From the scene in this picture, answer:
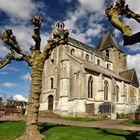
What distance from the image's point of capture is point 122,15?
9359mm

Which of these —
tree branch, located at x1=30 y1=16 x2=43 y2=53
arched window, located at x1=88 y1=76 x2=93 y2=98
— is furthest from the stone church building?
tree branch, located at x1=30 y1=16 x2=43 y2=53

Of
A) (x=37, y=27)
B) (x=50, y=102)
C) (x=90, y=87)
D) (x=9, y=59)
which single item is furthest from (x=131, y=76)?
(x=37, y=27)

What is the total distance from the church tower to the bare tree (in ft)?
190

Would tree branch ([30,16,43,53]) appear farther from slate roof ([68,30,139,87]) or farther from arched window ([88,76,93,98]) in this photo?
arched window ([88,76,93,98])

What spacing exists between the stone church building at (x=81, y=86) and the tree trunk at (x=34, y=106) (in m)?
27.3

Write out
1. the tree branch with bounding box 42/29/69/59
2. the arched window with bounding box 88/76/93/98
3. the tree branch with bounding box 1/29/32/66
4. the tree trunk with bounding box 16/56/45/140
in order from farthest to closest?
the arched window with bounding box 88/76/93/98 < the tree branch with bounding box 1/29/32/66 < the tree branch with bounding box 42/29/69/59 < the tree trunk with bounding box 16/56/45/140

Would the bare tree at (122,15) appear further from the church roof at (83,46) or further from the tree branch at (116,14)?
the church roof at (83,46)

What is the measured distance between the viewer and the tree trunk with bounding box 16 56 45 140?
14348mm

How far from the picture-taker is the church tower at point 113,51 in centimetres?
6719

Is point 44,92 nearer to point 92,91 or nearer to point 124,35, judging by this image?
point 92,91

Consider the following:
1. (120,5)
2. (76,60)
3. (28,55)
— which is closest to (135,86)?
(76,60)

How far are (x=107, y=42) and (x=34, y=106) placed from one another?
186ft

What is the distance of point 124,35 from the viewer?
24.0ft

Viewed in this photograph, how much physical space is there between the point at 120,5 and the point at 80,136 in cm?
848
